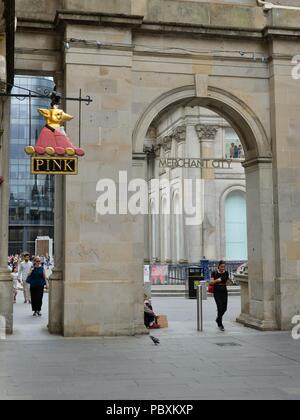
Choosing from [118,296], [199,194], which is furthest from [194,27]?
[199,194]

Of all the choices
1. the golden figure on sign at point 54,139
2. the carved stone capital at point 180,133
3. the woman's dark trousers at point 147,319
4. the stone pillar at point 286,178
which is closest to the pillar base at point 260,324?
the stone pillar at point 286,178

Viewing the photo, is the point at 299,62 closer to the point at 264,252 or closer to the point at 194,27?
the point at 194,27

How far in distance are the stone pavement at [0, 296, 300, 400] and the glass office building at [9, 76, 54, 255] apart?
69429mm

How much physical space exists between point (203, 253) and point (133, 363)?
69.9ft

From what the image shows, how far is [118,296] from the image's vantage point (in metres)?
12.0

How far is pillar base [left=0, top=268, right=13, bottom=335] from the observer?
1209cm

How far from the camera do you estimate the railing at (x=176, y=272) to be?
87.1 ft

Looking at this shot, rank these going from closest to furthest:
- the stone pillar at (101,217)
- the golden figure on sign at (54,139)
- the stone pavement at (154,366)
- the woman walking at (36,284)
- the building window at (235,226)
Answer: the stone pavement at (154,366) < the golden figure on sign at (54,139) < the stone pillar at (101,217) < the woman walking at (36,284) < the building window at (235,226)

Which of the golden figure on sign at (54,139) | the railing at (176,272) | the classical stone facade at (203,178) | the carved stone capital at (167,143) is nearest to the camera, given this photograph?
the golden figure on sign at (54,139)

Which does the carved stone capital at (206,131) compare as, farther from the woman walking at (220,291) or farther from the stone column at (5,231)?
A: the stone column at (5,231)

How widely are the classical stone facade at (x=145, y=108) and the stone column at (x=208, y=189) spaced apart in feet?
52.1

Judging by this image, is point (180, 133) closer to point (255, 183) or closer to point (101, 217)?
point (255, 183)

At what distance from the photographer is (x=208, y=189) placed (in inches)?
1200

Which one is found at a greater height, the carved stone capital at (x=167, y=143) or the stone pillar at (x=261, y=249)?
the carved stone capital at (x=167, y=143)
